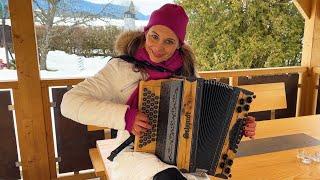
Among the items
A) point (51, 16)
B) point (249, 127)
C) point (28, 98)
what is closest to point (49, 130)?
point (28, 98)

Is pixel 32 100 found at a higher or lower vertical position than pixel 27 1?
lower

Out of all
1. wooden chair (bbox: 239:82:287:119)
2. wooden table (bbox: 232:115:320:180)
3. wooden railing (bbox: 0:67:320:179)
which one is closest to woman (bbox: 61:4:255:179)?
wooden table (bbox: 232:115:320:180)

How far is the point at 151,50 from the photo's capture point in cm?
144

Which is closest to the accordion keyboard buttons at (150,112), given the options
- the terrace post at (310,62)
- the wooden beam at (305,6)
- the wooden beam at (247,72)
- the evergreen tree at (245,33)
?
the wooden beam at (247,72)

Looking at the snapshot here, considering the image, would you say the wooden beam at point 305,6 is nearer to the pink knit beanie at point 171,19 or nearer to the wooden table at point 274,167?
the wooden table at point 274,167

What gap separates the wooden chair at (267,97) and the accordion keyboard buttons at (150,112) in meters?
1.28

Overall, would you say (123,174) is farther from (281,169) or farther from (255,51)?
(255,51)

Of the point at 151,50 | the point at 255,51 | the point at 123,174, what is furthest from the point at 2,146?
the point at 255,51

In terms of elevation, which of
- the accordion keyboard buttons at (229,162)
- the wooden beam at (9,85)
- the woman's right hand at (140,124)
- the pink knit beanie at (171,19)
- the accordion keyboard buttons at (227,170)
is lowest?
the accordion keyboard buttons at (227,170)

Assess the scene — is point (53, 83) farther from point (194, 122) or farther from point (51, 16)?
point (194, 122)

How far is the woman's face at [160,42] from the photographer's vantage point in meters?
1.41

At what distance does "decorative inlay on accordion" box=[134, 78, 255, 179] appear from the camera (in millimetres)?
1162

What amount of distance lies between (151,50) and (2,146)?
4.79ft

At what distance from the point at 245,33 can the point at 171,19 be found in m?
3.66
